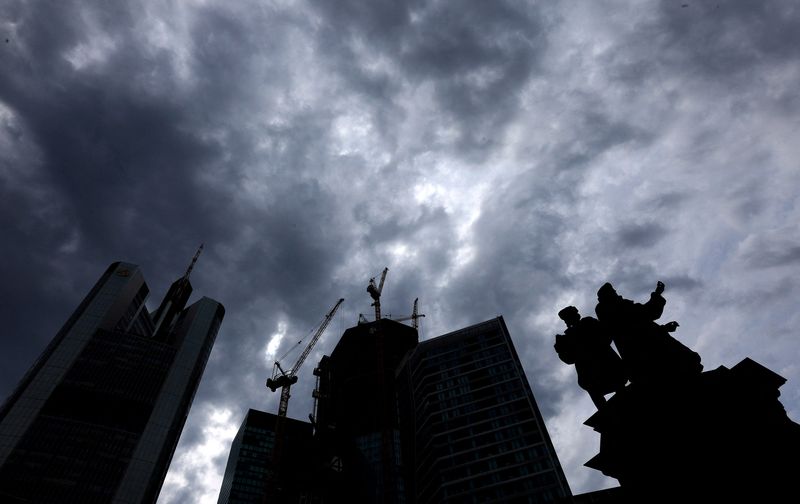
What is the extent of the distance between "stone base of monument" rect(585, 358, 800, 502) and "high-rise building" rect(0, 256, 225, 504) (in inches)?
6294

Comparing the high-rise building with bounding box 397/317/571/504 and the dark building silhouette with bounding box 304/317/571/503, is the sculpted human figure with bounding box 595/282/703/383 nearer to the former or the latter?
the dark building silhouette with bounding box 304/317/571/503

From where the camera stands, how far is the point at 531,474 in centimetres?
9544

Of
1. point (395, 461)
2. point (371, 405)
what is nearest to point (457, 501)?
point (395, 461)

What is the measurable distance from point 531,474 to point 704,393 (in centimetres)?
10199

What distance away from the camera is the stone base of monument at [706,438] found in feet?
22.4

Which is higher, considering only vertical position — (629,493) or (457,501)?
(457,501)

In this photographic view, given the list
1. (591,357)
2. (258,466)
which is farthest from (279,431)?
(591,357)

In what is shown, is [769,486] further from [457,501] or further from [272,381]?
[272,381]

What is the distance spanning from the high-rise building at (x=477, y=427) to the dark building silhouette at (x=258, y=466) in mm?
49939

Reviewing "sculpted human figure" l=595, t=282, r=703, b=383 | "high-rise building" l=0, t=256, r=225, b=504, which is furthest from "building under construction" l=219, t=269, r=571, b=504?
"sculpted human figure" l=595, t=282, r=703, b=383

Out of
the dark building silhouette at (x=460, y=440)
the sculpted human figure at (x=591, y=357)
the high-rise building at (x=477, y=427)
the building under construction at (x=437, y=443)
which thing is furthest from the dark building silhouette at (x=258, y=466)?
the sculpted human figure at (x=591, y=357)

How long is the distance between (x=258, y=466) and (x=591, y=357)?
186 meters

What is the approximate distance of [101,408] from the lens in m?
147

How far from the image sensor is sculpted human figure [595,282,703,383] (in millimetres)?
8555
